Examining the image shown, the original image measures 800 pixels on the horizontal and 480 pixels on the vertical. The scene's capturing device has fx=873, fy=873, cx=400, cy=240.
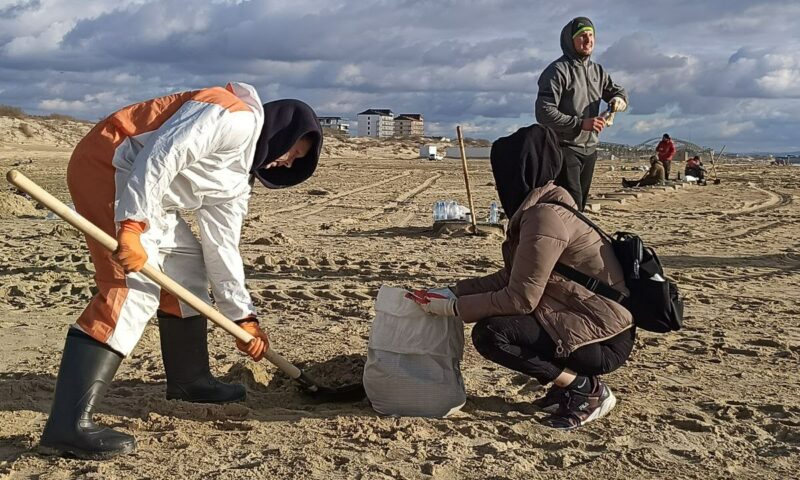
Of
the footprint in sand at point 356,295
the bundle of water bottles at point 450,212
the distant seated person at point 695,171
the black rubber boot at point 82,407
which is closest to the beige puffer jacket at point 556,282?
the black rubber boot at point 82,407

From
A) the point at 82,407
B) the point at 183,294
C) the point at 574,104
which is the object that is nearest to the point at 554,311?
the point at 183,294

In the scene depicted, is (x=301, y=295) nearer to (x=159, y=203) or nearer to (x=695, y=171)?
(x=159, y=203)

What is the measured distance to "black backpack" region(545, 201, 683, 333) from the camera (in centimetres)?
382

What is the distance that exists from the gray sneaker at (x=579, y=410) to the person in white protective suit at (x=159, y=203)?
1.38 metres

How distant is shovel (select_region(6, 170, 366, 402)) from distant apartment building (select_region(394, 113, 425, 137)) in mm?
127671

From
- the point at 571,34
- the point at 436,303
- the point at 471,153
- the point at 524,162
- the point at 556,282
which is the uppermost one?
the point at 571,34

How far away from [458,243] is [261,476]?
7.02 meters

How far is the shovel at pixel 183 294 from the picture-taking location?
129 inches

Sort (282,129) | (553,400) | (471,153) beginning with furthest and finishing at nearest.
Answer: (471,153), (553,400), (282,129)

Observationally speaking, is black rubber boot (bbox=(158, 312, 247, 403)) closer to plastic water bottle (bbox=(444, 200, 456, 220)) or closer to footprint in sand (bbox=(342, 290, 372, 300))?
footprint in sand (bbox=(342, 290, 372, 300))

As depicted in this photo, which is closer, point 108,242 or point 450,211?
point 108,242

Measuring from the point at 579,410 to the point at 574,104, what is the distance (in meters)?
2.75

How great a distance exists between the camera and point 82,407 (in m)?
3.52

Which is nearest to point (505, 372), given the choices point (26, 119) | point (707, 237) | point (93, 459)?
point (93, 459)
